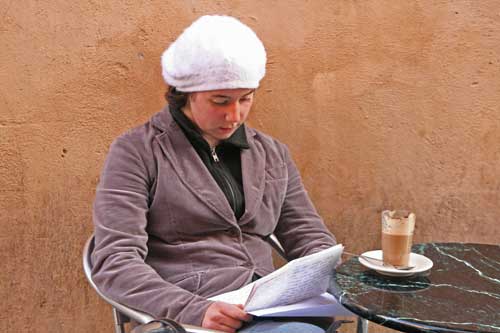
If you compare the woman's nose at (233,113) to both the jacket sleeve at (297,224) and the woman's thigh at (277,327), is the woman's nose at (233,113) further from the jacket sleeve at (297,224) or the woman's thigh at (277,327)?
the woman's thigh at (277,327)

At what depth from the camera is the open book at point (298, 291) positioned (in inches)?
57.5

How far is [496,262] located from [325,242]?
19.6 inches

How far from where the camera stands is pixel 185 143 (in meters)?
1.83

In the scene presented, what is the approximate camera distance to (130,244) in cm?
168

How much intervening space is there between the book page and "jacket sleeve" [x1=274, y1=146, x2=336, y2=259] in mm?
384

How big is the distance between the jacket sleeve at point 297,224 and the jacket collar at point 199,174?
0.16 meters

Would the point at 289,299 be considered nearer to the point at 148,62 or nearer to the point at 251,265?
the point at 251,265

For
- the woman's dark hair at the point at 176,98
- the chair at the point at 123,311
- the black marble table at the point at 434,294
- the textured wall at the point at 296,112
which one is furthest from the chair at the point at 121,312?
the textured wall at the point at 296,112

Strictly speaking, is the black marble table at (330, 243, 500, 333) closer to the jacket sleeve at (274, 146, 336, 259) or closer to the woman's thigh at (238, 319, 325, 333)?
the woman's thigh at (238, 319, 325, 333)

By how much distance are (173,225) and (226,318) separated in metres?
0.35

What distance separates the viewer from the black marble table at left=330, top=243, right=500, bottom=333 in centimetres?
131

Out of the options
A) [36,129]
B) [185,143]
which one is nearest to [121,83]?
[36,129]

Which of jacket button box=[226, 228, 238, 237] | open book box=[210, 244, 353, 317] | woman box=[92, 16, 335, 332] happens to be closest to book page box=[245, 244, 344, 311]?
open book box=[210, 244, 353, 317]

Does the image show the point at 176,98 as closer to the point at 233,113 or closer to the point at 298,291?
the point at 233,113
